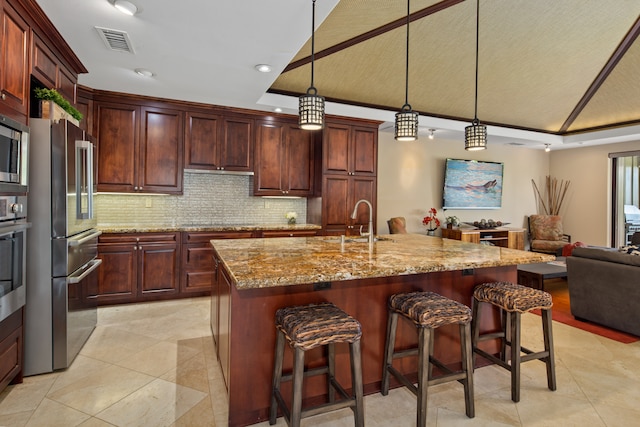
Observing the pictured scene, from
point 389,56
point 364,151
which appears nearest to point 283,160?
point 364,151

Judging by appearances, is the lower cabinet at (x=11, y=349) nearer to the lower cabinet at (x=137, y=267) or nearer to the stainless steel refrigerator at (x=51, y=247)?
the stainless steel refrigerator at (x=51, y=247)

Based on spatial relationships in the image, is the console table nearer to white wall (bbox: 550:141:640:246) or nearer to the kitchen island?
white wall (bbox: 550:141:640:246)

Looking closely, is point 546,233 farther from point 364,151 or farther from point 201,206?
point 201,206

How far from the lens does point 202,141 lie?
4617 mm

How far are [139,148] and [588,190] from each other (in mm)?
8037

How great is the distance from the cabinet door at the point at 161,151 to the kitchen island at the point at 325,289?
2139 mm

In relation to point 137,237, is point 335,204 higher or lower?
higher

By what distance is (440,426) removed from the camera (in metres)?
1.99

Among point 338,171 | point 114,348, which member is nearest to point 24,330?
point 114,348

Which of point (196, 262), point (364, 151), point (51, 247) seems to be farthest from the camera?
point (364, 151)

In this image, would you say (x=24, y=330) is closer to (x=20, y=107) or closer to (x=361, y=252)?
(x=20, y=107)

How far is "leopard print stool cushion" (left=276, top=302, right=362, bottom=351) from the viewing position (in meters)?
1.70

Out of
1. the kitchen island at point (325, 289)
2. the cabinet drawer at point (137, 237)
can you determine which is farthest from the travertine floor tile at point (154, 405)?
the cabinet drawer at point (137, 237)

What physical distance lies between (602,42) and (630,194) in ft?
12.4
